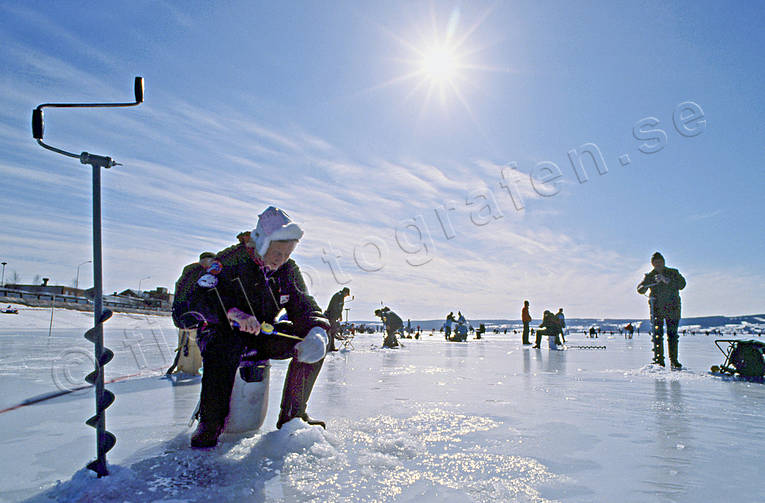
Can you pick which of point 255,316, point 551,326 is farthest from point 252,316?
point 551,326

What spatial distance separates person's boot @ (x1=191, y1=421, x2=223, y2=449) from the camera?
2520 mm

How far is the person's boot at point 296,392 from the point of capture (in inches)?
113

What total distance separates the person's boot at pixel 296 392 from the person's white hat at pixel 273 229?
835 millimetres

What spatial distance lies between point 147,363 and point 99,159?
7.61 metres

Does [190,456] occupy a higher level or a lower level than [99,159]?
lower

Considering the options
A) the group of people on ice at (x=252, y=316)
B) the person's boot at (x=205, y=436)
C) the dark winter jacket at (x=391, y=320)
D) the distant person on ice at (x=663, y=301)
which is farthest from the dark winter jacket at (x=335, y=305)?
the person's boot at (x=205, y=436)

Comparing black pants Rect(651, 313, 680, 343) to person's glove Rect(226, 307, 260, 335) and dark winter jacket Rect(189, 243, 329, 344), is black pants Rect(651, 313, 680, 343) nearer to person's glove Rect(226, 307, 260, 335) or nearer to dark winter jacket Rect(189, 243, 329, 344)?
dark winter jacket Rect(189, 243, 329, 344)

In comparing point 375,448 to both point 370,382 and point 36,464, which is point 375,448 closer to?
point 36,464

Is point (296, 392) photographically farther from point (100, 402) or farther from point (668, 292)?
point (668, 292)

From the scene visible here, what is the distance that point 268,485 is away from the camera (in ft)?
6.77

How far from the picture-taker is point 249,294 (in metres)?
2.75

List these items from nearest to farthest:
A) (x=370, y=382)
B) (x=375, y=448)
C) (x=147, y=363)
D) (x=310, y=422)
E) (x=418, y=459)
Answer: (x=418, y=459)
(x=375, y=448)
(x=310, y=422)
(x=370, y=382)
(x=147, y=363)

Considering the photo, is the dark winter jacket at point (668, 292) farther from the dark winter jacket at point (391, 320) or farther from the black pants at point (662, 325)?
the dark winter jacket at point (391, 320)

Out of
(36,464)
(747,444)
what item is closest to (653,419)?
(747,444)
